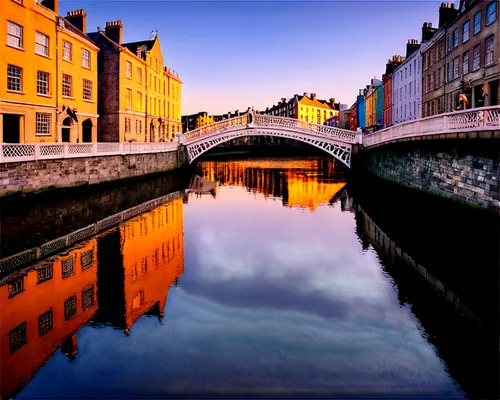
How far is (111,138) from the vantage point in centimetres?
3381

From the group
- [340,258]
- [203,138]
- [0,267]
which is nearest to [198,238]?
[340,258]

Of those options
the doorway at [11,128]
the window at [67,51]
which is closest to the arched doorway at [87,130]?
the window at [67,51]

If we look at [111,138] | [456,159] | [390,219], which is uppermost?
[111,138]

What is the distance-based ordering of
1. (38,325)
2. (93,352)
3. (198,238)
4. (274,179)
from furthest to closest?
(274,179), (198,238), (38,325), (93,352)

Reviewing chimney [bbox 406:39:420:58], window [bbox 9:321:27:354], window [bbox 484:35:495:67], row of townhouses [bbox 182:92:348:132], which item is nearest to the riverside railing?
window [bbox 9:321:27:354]

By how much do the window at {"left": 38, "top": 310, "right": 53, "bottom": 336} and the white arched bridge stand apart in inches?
1005

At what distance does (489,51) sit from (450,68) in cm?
590

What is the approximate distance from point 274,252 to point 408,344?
5.40 m

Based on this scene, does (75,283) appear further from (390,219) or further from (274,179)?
(274,179)

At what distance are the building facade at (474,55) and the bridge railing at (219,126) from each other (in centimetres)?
1398

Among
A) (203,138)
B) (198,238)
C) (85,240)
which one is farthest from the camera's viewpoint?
(203,138)

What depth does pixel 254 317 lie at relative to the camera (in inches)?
271

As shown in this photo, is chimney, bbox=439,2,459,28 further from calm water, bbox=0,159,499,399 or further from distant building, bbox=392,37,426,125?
calm water, bbox=0,159,499,399

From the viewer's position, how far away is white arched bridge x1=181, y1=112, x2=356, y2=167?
3059 centimetres
